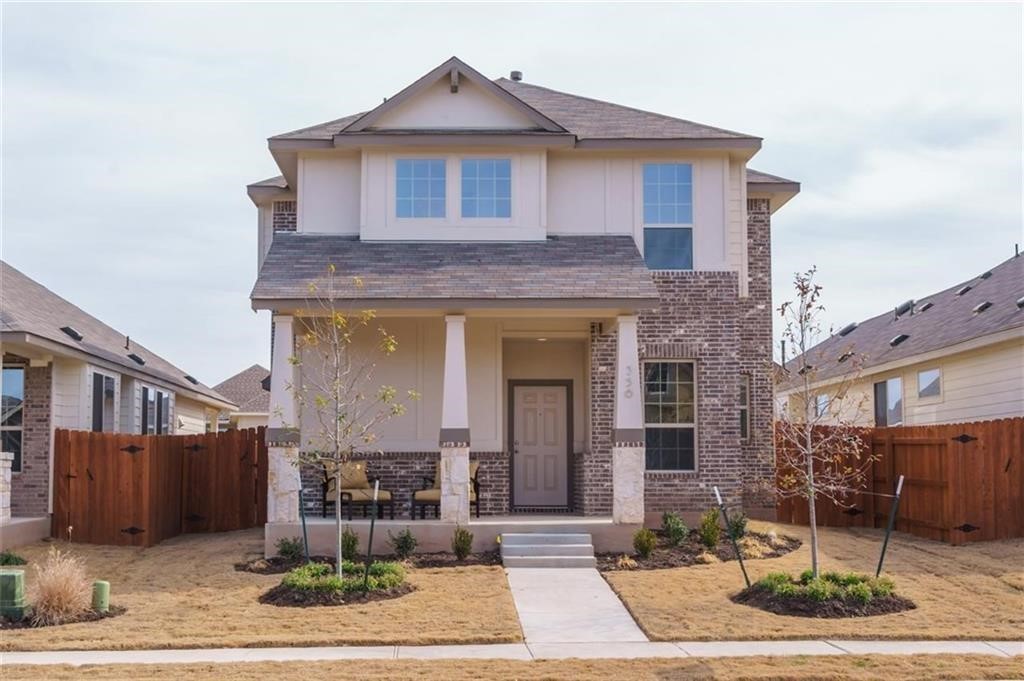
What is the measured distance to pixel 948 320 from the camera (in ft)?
74.9

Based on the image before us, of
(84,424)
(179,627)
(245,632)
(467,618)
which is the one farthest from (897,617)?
(84,424)

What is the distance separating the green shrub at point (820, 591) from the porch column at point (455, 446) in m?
5.37

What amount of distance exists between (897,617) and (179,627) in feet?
25.2

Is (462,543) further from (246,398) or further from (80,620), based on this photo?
(246,398)

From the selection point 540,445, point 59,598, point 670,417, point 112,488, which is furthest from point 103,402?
point 670,417

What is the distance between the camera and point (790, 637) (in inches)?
430

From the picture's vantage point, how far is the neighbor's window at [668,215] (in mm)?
18297

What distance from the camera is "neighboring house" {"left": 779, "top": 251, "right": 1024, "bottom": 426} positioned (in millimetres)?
18828

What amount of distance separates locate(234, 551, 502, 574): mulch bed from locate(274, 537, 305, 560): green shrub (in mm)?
48

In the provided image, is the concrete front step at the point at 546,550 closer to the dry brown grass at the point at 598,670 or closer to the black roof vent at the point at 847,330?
the dry brown grass at the point at 598,670

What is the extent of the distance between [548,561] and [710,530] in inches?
98.4

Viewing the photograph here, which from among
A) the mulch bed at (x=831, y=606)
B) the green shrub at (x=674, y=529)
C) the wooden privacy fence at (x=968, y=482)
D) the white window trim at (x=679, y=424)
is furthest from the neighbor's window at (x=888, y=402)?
the mulch bed at (x=831, y=606)

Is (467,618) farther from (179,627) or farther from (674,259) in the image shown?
(674,259)

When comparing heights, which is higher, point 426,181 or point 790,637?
point 426,181
